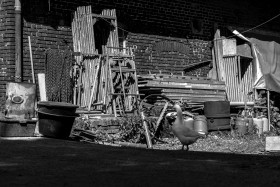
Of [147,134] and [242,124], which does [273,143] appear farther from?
[242,124]

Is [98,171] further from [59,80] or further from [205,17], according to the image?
[205,17]

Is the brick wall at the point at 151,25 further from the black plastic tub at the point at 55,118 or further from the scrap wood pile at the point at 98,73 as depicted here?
the black plastic tub at the point at 55,118

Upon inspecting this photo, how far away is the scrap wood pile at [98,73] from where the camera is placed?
13758mm

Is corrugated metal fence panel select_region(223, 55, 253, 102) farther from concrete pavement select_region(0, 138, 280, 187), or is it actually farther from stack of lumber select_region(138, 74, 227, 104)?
concrete pavement select_region(0, 138, 280, 187)

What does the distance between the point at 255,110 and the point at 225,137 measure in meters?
3.64

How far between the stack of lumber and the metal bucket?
13.5 ft

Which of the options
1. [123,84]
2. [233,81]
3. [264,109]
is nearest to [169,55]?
[233,81]

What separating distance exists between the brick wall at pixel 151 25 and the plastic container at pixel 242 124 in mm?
2455

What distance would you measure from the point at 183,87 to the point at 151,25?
7.05 ft

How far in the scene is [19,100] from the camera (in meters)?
11.6

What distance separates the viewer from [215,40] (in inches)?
732

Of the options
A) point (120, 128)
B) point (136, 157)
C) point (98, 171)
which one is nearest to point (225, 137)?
point (120, 128)

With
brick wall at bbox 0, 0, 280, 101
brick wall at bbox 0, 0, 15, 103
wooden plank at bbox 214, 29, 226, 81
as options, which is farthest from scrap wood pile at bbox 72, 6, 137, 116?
wooden plank at bbox 214, 29, 226, 81

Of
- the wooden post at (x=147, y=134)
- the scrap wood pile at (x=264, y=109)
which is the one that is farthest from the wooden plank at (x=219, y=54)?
the wooden post at (x=147, y=134)
